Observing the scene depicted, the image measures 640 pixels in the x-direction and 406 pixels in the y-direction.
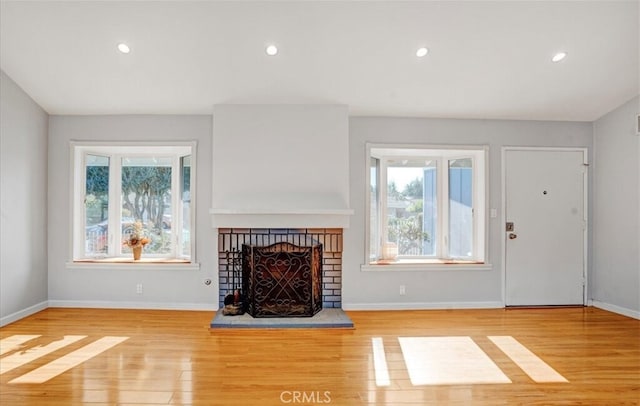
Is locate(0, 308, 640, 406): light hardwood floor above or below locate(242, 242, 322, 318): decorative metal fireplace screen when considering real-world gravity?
below

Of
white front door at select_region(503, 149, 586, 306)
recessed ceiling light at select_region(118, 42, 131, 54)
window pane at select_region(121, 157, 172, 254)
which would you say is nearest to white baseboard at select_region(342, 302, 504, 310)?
white front door at select_region(503, 149, 586, 306)

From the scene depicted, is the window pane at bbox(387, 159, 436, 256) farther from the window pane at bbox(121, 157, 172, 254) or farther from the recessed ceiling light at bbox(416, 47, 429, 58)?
the window pane at bbox(121, 157, 172, 254)

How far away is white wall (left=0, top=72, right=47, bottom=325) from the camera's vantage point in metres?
3.67

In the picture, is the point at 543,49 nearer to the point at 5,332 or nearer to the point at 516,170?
the point at 516,170

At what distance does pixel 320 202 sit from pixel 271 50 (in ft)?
5.18

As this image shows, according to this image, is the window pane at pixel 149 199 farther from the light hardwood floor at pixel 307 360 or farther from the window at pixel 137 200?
the light hardwood floor at pixel 307 360

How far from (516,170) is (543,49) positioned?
155 centimetres

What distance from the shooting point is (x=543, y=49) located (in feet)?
10.7

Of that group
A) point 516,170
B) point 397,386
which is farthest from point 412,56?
point 397,386

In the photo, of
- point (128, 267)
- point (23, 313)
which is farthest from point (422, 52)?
point (23, 313)

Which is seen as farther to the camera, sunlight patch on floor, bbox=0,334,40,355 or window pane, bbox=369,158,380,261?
window pane, bbox=369,158,380,261

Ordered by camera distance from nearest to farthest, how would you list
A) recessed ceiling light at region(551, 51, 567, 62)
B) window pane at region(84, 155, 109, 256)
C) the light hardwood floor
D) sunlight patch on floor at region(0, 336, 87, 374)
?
the light hardwood floor
sunlight patch on floor at region(0, 336, 87, 374)
recessed ceiling light at region(551, 51, 567, 62)
window pane at region(84, 155, 109, 256)

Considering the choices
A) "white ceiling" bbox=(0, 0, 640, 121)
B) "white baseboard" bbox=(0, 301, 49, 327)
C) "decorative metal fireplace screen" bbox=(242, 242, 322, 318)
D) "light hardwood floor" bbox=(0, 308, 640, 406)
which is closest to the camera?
"light hardwood floor" bbox=(0, 308, 640, 406)

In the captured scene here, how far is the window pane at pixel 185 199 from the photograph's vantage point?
4633 millimetres
